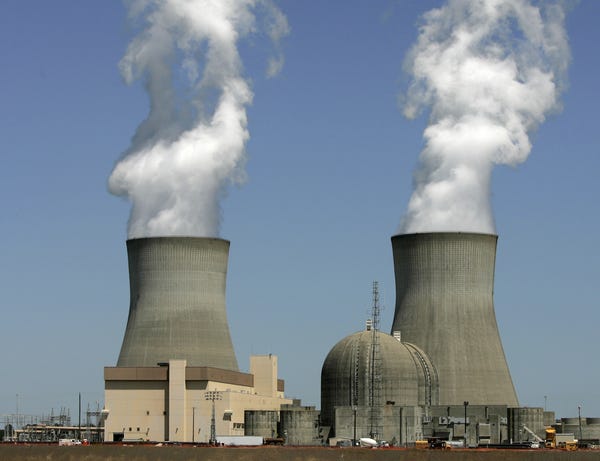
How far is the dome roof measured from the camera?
80.5 m

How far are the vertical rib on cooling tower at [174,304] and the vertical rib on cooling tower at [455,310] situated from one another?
11375 millimetres

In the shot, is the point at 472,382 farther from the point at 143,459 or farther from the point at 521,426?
the point at 143,459

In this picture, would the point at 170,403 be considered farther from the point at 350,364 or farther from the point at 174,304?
the point at 350,364

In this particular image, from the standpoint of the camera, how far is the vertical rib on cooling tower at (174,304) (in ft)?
268

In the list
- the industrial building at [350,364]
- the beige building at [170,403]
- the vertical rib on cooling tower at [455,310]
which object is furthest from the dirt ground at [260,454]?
the vertical rib on cooling tower at [455,310]

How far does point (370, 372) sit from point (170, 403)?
38.2 feet

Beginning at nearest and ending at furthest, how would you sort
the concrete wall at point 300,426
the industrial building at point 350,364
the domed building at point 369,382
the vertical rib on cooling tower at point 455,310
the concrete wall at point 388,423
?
the concrete wall at point 388,423 < the domed building at point 369,382 < the concrete wall at point 300,426 < the industrial building at point 350,364 < the vertical rib on cooling tower at point 455,310

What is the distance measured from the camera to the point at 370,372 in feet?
264

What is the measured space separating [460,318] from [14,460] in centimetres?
3141

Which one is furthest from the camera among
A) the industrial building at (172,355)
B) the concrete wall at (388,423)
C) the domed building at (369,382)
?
the industrial building at (172,355)

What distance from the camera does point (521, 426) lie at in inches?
3201

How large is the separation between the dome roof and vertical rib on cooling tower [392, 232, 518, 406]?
2.57 m

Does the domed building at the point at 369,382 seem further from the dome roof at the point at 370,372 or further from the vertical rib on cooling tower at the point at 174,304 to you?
the vertical rib on cooling tower at the point at 174,304

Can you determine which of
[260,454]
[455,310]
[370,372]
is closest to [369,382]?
[370,372]
